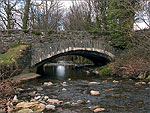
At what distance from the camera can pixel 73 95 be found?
701cm

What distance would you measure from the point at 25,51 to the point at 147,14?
788 centimetres

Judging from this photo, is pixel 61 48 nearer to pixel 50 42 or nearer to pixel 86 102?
pixel 50 42

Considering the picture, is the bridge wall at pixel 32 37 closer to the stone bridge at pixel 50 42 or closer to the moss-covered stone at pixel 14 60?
the stone bridge at pixel 50 42

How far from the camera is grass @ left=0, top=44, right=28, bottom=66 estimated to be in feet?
32.8

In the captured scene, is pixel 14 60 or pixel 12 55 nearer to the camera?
pixel 14 60

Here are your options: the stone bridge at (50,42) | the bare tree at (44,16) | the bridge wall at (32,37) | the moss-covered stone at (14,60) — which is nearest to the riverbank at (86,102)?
the moss-covered stone at (14,60)

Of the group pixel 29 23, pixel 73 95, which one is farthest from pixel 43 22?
pixel 73 95

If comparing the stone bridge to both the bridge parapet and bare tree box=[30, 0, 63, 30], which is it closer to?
the bridge parapet

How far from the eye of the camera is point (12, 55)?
1079 centimetres

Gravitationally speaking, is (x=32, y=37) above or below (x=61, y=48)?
above

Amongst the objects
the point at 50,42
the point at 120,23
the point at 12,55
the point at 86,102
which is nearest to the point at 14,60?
the point at 12,55

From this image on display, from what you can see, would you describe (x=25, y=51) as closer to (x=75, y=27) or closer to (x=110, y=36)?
(x=110, y=36)

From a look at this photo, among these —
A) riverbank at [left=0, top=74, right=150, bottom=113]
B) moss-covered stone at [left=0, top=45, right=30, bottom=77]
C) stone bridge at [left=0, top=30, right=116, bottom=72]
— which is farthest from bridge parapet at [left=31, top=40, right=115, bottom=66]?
riverbank at [left=0, top=74, right=150, bottom=113]

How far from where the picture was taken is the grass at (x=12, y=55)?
10011 mm
